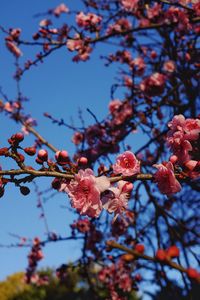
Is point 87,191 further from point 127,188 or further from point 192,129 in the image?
point 192,129

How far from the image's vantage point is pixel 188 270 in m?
0.96

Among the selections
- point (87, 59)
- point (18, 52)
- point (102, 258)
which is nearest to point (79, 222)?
point (102, 258)

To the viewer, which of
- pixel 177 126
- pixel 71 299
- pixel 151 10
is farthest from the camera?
pixel 71 299

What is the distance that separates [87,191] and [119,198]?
0.60 feet

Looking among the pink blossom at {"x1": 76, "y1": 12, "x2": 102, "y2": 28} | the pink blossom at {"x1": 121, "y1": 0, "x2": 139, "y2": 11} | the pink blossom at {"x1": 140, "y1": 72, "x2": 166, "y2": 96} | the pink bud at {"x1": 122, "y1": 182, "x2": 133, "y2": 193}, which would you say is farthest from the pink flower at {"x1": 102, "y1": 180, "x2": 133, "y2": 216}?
the pink blossom at {"x1": 140, "y1": 72, "x2": 166, "y2": 96}

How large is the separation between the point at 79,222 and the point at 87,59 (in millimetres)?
2776

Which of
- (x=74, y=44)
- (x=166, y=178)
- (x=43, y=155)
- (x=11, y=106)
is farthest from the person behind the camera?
(x=11, y=106)

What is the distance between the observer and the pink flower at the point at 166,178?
6.64ft

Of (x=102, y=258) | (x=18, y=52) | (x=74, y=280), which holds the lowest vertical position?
(x=102, y=258)

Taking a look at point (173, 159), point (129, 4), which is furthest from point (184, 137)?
point (129, 4)

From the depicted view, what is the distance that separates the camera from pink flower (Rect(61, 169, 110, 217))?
1949mm

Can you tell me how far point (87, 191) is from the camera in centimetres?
202

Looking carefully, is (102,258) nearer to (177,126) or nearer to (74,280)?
(177,126)

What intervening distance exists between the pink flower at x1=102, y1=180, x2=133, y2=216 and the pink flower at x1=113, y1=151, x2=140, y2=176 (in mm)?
69
